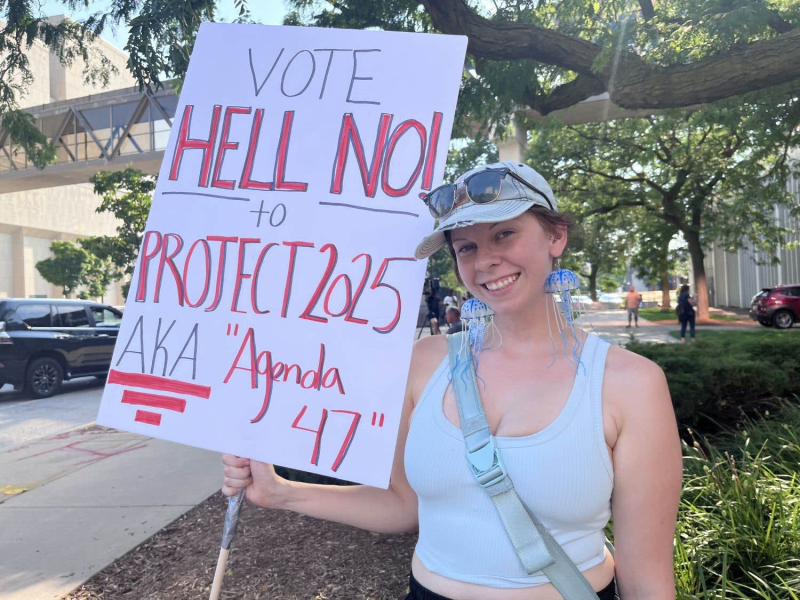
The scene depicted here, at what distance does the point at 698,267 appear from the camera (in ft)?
84.7

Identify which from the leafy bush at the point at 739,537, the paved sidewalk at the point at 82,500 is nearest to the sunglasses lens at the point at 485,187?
the leafy bush at the point at 739,537

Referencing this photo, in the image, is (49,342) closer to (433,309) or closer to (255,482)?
(433,309)

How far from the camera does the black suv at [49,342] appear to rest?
442 inches

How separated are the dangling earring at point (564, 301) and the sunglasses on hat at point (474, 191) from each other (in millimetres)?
166

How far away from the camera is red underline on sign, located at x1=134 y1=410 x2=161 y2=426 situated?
6.15ft

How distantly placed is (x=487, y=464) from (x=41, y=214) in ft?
201

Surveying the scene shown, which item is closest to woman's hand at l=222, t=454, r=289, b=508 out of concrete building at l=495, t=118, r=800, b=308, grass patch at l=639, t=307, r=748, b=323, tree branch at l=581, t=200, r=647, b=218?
concrete building at l=495, t=118, r=800, b=308

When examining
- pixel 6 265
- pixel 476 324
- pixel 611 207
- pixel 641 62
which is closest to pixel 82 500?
pixel 476 324

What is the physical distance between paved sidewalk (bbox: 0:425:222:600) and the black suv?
4049 millimetres

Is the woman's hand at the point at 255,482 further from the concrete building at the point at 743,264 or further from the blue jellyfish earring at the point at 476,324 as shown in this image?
the concrete building at the point at 743,264

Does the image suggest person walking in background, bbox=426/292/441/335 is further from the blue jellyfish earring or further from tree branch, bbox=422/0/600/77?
the blue jellyfish earring

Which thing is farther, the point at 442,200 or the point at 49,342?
the point at 49,342

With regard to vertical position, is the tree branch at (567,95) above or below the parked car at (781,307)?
above

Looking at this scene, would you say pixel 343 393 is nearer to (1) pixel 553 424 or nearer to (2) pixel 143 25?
(1) pixel 553 424
